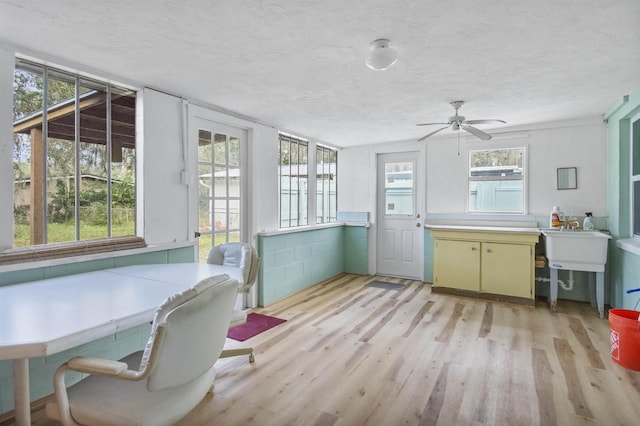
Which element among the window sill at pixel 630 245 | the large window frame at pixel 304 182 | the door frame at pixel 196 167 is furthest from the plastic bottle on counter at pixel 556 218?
the door frame at pixel 196 167

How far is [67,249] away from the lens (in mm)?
2268

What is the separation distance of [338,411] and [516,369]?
1450 mm

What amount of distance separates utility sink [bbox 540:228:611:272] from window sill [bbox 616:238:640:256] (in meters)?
0.12

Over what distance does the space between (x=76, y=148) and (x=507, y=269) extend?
15.1 ft

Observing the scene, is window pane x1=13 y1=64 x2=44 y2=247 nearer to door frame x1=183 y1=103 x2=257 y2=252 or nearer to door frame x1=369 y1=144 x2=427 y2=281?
door frame x1=183 y1=103 x2=257 y2=252

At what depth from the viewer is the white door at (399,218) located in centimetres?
544

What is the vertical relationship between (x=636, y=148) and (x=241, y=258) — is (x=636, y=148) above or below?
above

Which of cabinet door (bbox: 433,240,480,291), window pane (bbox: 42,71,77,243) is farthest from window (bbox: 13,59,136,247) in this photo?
cabinet door (bbox: 433,240,480,291)

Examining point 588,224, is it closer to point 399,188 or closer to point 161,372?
point 399,188

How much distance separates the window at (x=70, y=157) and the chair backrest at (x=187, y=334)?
169cm

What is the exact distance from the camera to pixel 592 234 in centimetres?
369

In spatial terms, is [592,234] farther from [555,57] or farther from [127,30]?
[127,30]

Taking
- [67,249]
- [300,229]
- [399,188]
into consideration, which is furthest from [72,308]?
[399,188]

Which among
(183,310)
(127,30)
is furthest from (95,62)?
(183,310)
